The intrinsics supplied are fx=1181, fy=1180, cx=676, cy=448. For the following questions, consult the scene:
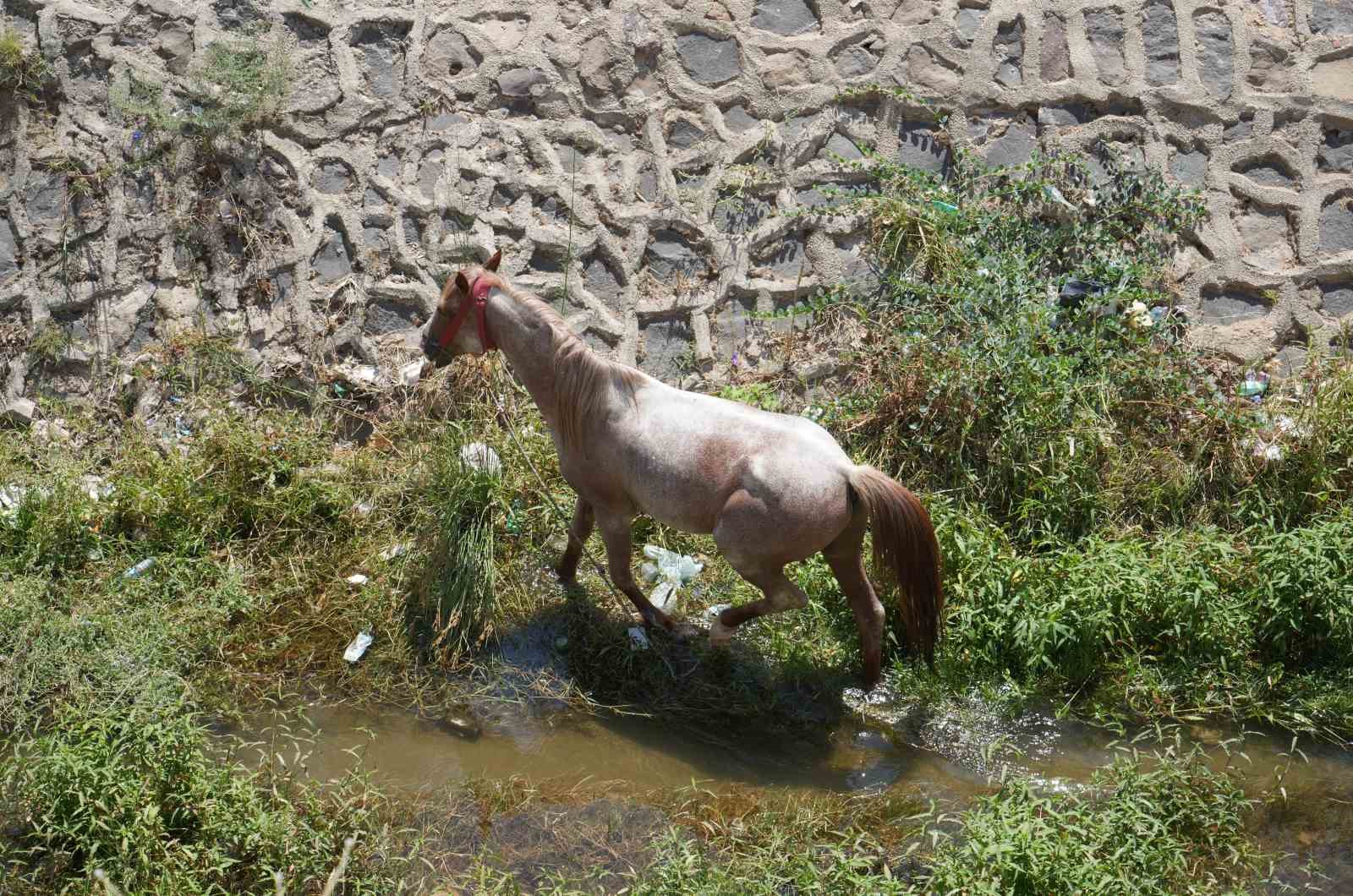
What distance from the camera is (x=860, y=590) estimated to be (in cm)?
516

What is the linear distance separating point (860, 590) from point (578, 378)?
5.10 ft

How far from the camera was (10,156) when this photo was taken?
6.65m

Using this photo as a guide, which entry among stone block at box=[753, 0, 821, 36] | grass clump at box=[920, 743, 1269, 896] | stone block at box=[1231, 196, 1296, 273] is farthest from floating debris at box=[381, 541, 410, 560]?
Answer: stone block at box=[1231, 196, 1296, 273]

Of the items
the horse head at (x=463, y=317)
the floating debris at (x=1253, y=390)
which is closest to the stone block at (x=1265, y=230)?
the floating debris at (x=1253, y=390)

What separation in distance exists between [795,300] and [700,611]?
215 centimetres

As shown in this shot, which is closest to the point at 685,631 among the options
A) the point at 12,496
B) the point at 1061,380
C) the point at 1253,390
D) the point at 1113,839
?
the point at 1113,839

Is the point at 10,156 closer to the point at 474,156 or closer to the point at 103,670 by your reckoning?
the point at 474,156

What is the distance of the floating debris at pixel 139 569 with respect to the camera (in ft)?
18.4

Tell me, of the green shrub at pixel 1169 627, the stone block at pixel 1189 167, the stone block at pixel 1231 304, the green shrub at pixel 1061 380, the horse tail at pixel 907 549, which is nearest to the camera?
the horse tail at pixel 907 549

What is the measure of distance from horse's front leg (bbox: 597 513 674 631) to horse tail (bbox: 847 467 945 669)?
1109 mm

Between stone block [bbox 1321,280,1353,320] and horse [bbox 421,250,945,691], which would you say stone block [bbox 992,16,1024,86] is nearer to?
stone block [bbox 1321,280,1353,320]

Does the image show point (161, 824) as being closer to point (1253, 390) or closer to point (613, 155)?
point (613, 155)

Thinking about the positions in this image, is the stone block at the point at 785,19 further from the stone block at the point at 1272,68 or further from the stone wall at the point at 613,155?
the stone block at the point at 1272,68

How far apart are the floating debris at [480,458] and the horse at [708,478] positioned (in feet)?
1.49
